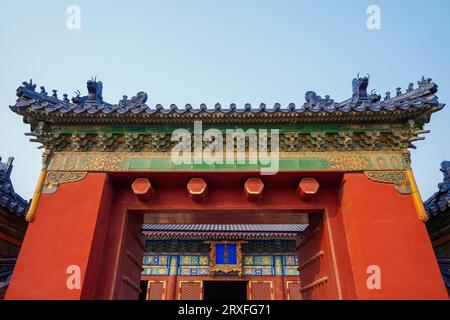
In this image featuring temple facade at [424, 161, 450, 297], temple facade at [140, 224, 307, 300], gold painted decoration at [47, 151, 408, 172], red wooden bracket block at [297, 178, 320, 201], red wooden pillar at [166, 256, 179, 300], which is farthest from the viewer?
temple facade at [140, 224, 307, 300]

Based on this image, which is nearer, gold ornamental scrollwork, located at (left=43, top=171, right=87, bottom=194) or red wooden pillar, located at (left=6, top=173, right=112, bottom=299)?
red wooden pillar, located at (left=6, top=173, right=112, bottom=299)

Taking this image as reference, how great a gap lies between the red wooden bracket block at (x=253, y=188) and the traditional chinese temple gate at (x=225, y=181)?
23 millimetres

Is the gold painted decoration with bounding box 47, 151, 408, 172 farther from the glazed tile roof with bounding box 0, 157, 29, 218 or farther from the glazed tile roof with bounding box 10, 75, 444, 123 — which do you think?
the glazed tile roof with bounding box 0, 157, 29, 218

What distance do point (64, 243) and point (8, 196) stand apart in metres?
3.35

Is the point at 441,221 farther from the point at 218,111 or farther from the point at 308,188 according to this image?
the point at 218,111

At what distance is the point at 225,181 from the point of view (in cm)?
570

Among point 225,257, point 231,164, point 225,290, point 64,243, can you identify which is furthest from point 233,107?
point 225,290

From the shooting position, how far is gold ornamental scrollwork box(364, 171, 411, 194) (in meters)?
5.18

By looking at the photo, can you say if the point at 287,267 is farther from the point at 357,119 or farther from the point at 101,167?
the point at 101,167

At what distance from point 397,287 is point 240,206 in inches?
108

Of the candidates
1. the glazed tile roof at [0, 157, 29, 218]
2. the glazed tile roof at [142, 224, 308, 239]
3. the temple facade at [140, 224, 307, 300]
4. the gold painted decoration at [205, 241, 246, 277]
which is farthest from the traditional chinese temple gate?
the gold painted decoration at [205, 241, 246, 277]

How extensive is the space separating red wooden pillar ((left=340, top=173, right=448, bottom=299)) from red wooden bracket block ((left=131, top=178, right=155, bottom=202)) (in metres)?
3.53

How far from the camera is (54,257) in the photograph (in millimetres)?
4641
